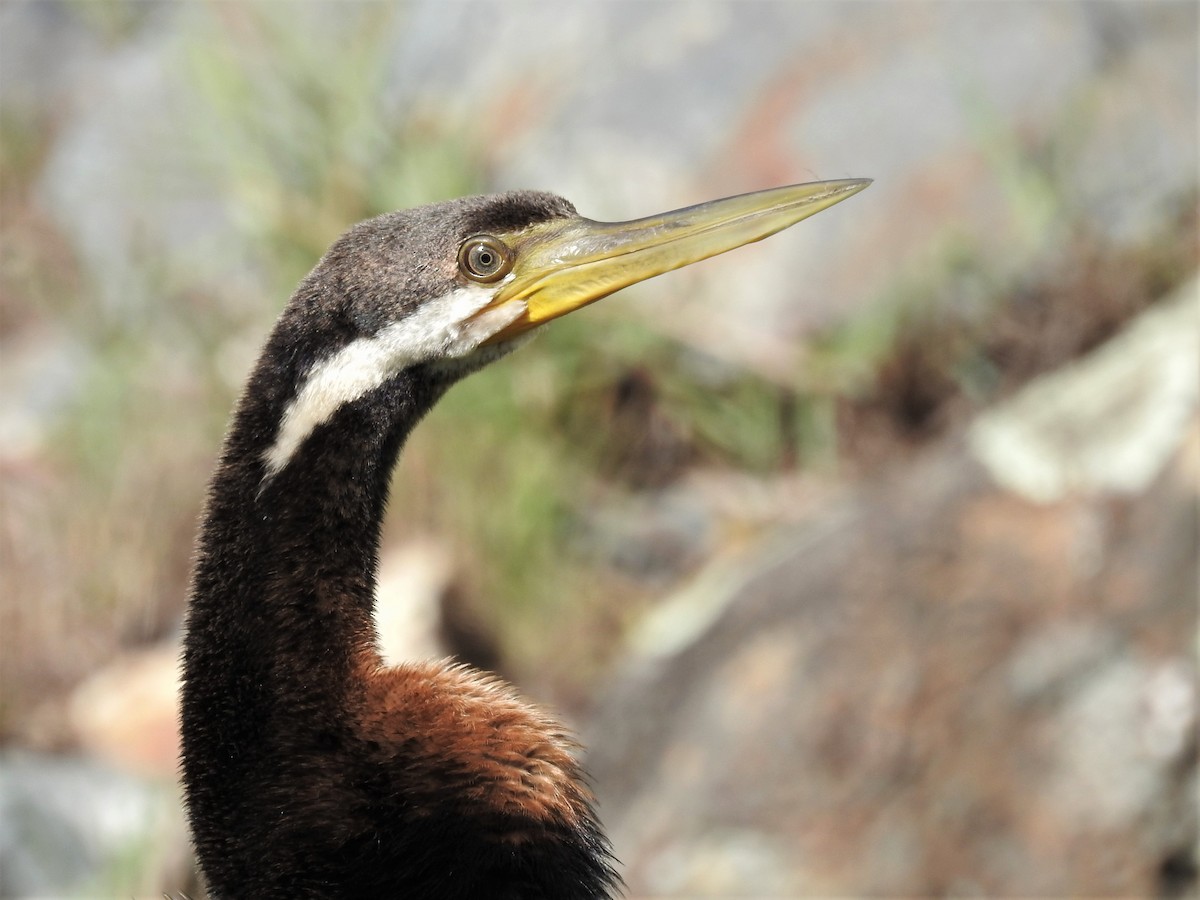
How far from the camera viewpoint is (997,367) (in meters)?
7.34

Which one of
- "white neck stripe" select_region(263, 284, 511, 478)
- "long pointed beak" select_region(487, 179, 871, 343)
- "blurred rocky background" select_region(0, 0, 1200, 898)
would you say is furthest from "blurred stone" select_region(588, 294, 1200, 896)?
"white neck stripe" select_region(263, 284, 511, 478)

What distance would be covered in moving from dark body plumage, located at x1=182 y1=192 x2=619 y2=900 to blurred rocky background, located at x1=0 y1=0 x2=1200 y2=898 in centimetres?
279

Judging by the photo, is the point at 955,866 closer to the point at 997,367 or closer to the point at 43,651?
the point at 997,367

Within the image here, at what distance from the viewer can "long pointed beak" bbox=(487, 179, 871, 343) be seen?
266 cm

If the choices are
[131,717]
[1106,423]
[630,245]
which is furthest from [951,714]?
[131,717]

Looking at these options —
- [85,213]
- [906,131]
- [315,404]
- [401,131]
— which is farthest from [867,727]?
[85,213]

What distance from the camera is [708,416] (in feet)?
25.9

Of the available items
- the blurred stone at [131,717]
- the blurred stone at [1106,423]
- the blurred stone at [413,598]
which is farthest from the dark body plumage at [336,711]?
the blurred stone at [131,717]

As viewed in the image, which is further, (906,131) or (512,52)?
(512,52)

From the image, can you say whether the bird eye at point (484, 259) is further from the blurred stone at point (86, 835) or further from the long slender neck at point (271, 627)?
the blurred stone at point (86, 835)

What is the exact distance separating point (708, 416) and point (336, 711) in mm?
5714

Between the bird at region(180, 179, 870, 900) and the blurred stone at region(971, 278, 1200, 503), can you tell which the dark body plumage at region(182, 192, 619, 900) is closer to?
the bird at region(180, 179, 870, 900)

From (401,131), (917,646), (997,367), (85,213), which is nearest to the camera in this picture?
(917,646)

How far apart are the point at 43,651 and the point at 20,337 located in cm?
363
